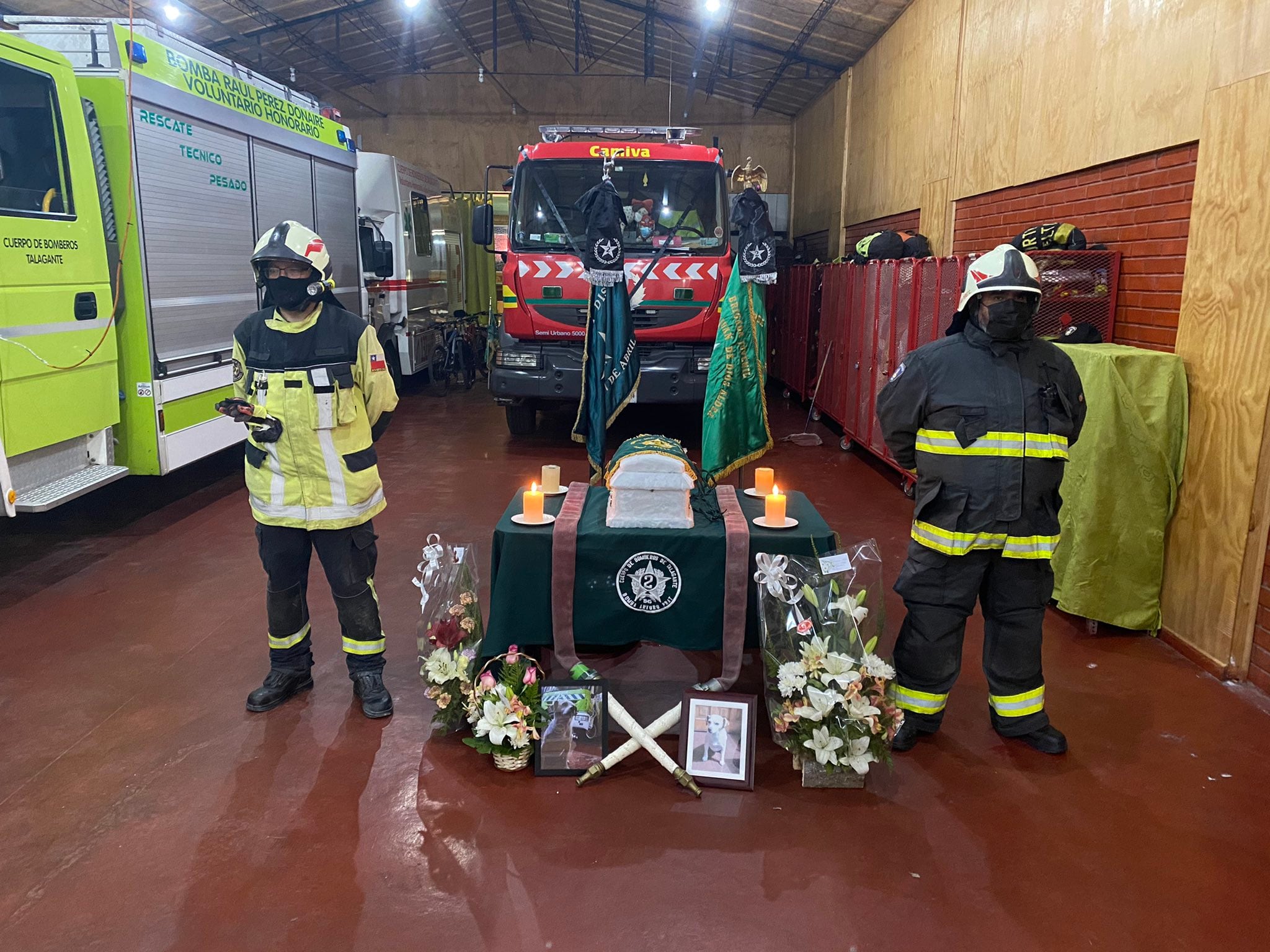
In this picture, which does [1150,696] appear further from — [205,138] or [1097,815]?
[205,138]

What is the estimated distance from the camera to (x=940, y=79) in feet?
28.3

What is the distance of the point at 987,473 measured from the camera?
3084 mm

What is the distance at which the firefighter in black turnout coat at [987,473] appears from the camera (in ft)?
10.1

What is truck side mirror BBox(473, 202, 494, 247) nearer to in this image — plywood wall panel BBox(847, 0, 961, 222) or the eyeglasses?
plywood wall panel BBox(847, 0, 961, 222)

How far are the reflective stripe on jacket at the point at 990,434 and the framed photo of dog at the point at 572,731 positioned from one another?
1.29m

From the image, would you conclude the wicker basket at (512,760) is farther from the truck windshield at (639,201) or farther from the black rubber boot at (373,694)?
the truck windshield at (639,201)

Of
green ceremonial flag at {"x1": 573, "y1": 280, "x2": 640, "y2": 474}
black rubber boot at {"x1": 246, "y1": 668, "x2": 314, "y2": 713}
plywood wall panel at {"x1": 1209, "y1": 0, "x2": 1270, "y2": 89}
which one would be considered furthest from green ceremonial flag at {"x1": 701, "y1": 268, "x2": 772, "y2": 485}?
plywood wall panel at {"x1": 1209, "y1": 0, "x2": 1270, "y2": 89}

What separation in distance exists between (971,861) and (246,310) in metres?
6.38

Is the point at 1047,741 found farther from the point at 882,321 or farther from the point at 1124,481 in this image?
the point at 882,321

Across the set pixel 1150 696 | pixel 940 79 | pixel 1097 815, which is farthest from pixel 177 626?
pixel 940 79

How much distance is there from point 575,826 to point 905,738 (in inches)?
49.5

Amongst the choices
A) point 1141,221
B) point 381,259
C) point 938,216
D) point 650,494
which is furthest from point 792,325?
point 650,494

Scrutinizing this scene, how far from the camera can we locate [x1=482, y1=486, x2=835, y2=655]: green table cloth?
339 centimetres

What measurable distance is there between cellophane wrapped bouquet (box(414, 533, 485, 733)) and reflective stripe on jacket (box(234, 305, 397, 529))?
1.22ft
